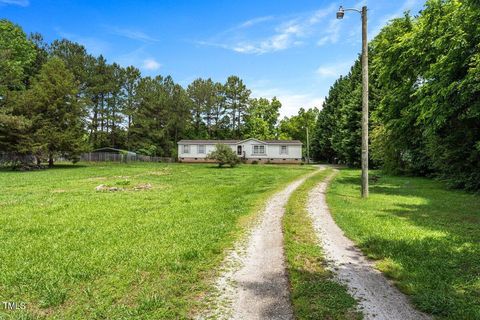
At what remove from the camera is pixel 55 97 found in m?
32.9

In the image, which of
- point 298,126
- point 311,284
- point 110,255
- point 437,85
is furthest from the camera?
point 298,126

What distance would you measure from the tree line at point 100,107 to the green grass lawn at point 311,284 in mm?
29613

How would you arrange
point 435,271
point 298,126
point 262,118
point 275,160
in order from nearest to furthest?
1. point 435,271
2. point 275,160
3. point 262,118
4. point 298,126

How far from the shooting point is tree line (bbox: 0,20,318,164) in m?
31.2

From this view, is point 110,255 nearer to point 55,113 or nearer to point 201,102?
point 55,113

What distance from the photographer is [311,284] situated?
425cm

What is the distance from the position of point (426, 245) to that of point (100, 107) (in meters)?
54.9

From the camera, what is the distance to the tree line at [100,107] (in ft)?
102

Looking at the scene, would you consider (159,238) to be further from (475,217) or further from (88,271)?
(475,217)

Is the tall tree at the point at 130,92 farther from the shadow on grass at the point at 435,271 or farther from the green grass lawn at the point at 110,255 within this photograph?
the shadow on grass at the point at 435,271

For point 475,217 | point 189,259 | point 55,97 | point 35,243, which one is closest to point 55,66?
point 55,97

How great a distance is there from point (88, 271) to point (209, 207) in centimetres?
569

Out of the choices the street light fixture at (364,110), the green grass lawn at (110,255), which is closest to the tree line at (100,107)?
the green grass lawn at (110,255)

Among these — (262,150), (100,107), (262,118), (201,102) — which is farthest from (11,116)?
(262,118)
